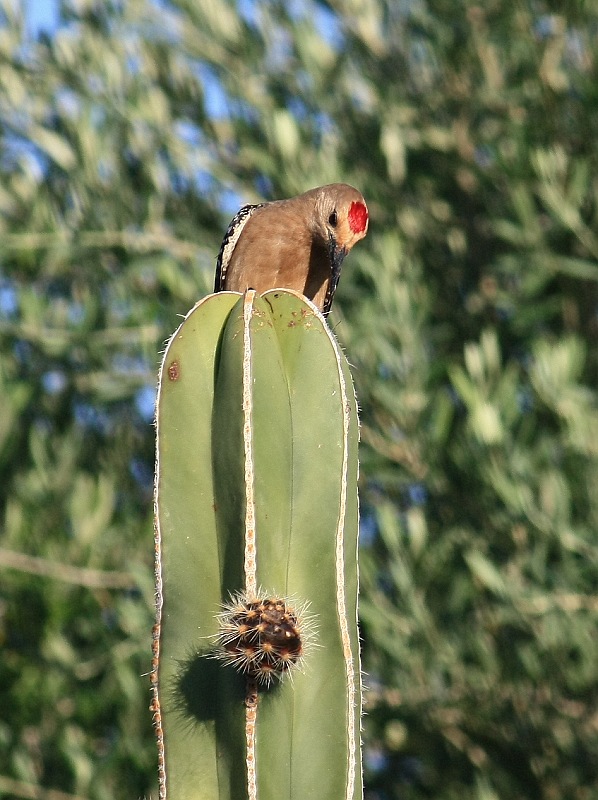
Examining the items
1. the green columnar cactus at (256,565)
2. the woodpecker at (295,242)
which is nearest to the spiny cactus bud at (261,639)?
the green columnar cactus at (256,565)

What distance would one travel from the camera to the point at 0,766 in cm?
646

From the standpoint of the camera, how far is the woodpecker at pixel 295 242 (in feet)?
17.0

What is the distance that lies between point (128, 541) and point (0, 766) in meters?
1.27

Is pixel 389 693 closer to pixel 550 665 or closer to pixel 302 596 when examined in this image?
pixel 550 665

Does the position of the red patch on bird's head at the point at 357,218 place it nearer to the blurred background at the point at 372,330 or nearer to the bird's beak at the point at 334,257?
the bird's beak at the point at 334,257

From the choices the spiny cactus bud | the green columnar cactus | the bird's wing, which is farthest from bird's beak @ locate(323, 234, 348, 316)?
the spiny cactus bud

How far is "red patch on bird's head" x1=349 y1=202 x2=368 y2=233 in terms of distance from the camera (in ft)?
17.1

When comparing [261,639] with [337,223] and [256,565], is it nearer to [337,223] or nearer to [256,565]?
[256,565]

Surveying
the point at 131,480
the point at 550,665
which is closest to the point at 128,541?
the point at 131,480

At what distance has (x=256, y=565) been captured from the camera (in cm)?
271

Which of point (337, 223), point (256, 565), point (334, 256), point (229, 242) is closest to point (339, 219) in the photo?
point (337, 223)

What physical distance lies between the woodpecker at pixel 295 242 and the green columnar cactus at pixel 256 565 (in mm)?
2173

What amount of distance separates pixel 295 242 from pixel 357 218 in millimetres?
268

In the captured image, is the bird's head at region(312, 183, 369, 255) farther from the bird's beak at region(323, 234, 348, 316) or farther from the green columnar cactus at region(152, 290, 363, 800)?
the green columnar cactus at region(152, 290, 363, 800)
